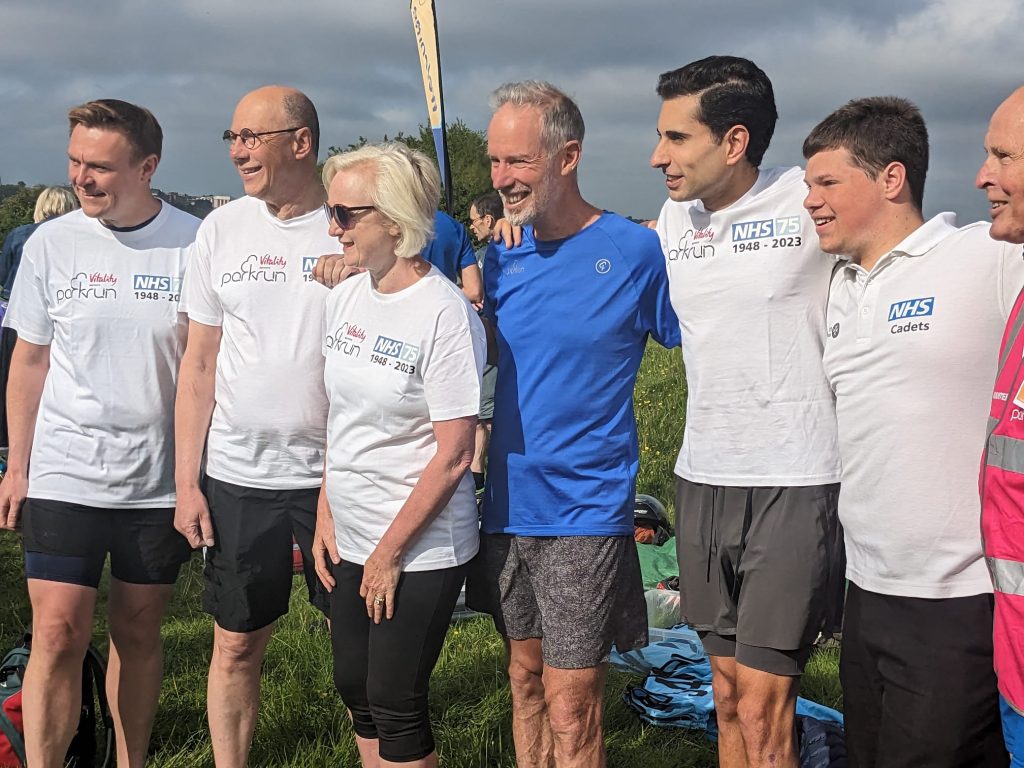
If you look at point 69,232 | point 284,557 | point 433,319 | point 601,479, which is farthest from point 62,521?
point 601,479

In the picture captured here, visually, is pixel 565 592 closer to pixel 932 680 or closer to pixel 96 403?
pixel 932 680

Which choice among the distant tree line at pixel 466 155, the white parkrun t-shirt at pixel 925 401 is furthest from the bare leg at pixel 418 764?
the distant tree line at pixel 466 155

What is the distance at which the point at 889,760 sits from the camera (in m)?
2.88

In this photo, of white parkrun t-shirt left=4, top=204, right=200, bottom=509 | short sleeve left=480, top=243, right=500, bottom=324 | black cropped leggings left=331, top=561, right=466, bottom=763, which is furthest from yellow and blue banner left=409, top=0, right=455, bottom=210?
black cropped leggings left=331, top=561, right=466, bottom=763

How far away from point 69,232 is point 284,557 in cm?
144

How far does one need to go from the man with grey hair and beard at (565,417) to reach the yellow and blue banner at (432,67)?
2560 mm

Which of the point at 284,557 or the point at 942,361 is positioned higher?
the point at 942,361

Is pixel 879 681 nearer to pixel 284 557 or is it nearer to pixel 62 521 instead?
pixel 284 557

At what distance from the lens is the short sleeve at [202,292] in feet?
12.0

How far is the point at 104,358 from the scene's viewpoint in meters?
3.72

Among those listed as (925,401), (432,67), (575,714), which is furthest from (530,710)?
(432,67)

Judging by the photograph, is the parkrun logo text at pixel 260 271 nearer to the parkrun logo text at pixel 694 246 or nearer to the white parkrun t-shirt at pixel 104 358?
the white parkrun t-shirt at pixel 104 358

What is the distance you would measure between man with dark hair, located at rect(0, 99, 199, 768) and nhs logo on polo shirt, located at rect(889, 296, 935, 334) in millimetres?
2454

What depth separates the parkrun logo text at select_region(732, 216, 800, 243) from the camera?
315 centimetres
